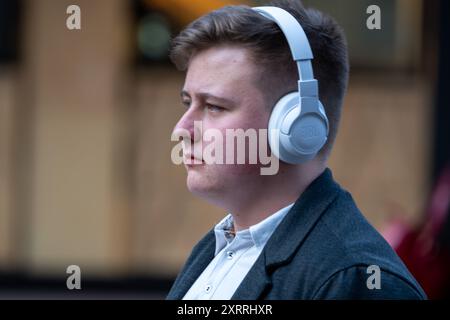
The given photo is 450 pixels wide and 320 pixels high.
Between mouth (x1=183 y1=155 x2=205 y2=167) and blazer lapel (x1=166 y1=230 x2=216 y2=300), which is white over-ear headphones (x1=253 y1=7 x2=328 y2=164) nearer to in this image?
mouth (x1=183 y1=155 x2=205 y2=167)

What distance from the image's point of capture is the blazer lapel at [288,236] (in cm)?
227

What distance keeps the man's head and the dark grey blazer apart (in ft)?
0.50

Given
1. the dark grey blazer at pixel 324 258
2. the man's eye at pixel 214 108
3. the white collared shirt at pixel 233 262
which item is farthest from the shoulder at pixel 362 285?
the man's eye at pixel 214 108

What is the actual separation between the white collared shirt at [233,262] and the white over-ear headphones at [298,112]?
0.47ft

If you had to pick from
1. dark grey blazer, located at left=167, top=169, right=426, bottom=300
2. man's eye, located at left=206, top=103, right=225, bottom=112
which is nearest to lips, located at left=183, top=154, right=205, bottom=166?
man's eye, located at left=206, top=103, right=225, bottom=112

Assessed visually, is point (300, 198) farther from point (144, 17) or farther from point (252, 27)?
point (144, 17)

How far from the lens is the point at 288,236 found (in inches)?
91.4

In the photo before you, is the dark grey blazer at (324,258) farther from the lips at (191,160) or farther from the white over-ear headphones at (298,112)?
the lips at (191,160)

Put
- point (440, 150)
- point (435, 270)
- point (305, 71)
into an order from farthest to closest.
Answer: point (440, 150)
point (435, 270)
point (305, 71)

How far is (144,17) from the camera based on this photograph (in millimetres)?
7551

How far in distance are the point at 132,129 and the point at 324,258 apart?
5.41 m

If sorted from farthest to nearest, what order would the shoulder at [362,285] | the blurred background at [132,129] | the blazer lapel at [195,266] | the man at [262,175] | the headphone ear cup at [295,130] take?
the blurred background at [132,129] → the blazer lapel at [195,266] → the headphone ear cup at [295,130] → the man at [262,175] → the shoulder at [362,285]
